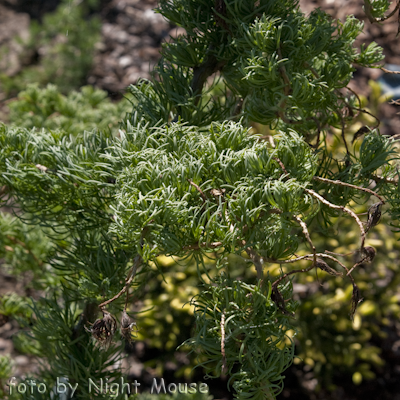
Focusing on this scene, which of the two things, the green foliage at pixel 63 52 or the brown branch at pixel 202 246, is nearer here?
the brown branch at pixel 202 246

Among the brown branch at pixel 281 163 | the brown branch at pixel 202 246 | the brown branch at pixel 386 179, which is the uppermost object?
the brown branch at pixel 281 163

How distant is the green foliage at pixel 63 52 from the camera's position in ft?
7.33

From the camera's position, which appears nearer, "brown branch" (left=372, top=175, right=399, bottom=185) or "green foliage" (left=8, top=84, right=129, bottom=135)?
"brown branch" (left=372, top=175, right=399, bottom=185)

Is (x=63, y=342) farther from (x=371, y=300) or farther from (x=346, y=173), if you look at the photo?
(x=371, y=300)

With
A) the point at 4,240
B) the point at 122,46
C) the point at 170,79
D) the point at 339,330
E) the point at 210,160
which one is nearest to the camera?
the point at 210,160

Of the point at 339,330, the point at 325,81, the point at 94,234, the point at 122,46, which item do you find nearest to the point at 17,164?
the point at 94,234

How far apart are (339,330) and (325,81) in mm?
1058

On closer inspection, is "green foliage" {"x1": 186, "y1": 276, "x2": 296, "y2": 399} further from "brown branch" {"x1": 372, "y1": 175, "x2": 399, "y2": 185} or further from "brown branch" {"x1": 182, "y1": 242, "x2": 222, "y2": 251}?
"brown branch" {"x1": 372, "y1": 175, "x2": 399, "y2": 185}

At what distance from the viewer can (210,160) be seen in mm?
420

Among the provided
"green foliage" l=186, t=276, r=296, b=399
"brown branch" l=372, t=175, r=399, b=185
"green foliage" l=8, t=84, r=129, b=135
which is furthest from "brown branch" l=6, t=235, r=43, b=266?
"brown branch" l=372, t=175, r=399, b=185

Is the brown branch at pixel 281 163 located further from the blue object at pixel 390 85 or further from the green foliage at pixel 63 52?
the green foliage at pixel 63 52

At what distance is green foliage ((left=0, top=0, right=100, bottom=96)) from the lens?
223 centimetres

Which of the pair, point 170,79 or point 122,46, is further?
point 122,46

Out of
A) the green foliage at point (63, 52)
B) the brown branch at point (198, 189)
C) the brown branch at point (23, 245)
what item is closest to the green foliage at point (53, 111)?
the brown branch at point (23, 245)
